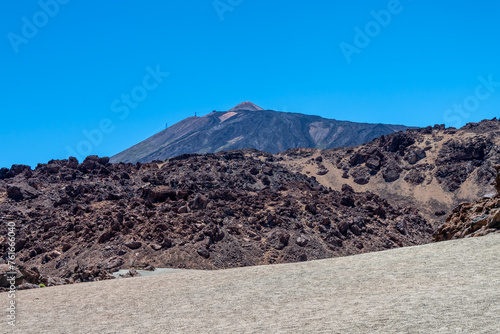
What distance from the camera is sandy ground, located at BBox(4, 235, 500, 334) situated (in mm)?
8461

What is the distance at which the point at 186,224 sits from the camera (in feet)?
102

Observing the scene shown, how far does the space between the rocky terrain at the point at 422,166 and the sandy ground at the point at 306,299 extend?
38.2 metres

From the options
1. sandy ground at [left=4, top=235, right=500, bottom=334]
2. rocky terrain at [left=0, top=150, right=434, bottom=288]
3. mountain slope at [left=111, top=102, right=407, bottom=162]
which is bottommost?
sandy ground at [left=4, top=235, right=500, bottom=334]

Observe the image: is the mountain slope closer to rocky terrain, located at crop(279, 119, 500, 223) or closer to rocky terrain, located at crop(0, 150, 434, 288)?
rocky terrain, located at crop(279, 119, 500, 223)

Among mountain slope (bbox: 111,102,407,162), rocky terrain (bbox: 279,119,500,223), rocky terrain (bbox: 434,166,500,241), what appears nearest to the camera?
rocky terrain (bbox: 434,166,500,241)

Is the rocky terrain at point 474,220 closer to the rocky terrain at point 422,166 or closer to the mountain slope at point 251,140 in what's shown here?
the rocky terrain at point 422,166

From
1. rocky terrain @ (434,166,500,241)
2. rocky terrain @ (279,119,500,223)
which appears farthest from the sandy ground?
rocky terrain @ (279,119,500,223)

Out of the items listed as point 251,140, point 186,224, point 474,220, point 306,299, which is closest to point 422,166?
point 186,224

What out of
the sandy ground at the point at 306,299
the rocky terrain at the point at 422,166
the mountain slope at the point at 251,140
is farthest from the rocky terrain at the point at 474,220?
the mountain slope at the point at 251,140

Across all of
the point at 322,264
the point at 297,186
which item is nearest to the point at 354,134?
the point at 297,186

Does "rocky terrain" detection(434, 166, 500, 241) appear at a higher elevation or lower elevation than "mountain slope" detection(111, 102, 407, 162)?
lower

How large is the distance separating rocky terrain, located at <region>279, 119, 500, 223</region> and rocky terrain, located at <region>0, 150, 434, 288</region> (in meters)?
9.82

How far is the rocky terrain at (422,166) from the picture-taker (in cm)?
5500

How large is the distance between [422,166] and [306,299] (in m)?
54.0
